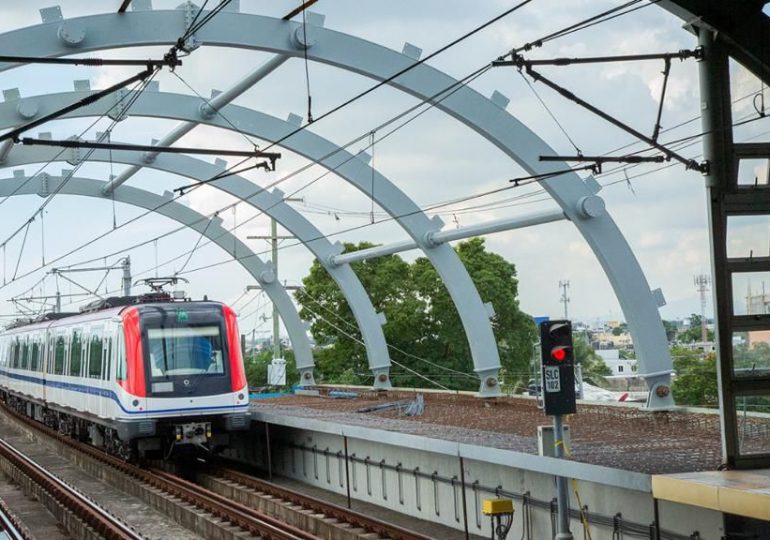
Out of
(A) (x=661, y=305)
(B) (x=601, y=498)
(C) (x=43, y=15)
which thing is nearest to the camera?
(B) (x=601, y=498)

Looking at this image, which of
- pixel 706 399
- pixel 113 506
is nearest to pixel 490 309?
pixel 113 506

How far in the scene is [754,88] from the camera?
983cm

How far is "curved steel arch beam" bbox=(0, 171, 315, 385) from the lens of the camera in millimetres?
30812

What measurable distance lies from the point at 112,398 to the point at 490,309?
31.1 feet

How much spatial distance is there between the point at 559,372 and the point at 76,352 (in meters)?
16.4

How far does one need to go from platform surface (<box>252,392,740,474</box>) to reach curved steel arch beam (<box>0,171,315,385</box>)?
653 cm

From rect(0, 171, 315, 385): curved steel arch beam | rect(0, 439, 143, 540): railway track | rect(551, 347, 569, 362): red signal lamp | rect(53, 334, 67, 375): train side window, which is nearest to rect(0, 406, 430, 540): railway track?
rect(0, 439, 143, 540): railway track

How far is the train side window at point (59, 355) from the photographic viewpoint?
25.8 meters

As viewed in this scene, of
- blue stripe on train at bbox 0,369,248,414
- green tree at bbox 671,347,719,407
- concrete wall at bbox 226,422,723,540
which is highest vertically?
blue stripe on train at bbox 0,369,248,414

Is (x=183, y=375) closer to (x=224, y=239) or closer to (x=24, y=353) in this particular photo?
(x=224, y=239)

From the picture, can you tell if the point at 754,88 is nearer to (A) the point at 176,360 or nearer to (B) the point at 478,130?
(B) the point at 478,130

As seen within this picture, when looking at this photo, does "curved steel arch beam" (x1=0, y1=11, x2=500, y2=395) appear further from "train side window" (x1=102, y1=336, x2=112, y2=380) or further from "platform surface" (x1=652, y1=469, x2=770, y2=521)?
"platform surface" (x1=652, y1=469, x2=770, y2=521)

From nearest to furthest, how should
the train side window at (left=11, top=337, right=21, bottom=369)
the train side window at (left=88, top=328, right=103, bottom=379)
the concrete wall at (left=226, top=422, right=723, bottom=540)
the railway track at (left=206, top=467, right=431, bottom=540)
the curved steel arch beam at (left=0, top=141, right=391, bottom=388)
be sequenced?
the concrete wall at (left=226, top=422, right=723, bottom=540) < the railway track at (left=206, top=467, right=431, bottom=540) < the train side window at (left=88, top=328, right=103, bottom=379) < the curved steel arch beam at (left=0, top=141, right=391, bottom=388) < the train side window at (left=11, top=337, right=21, bottom=369)

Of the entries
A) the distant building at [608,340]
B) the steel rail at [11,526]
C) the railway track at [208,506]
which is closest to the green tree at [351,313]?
the railway track at [208,506]
